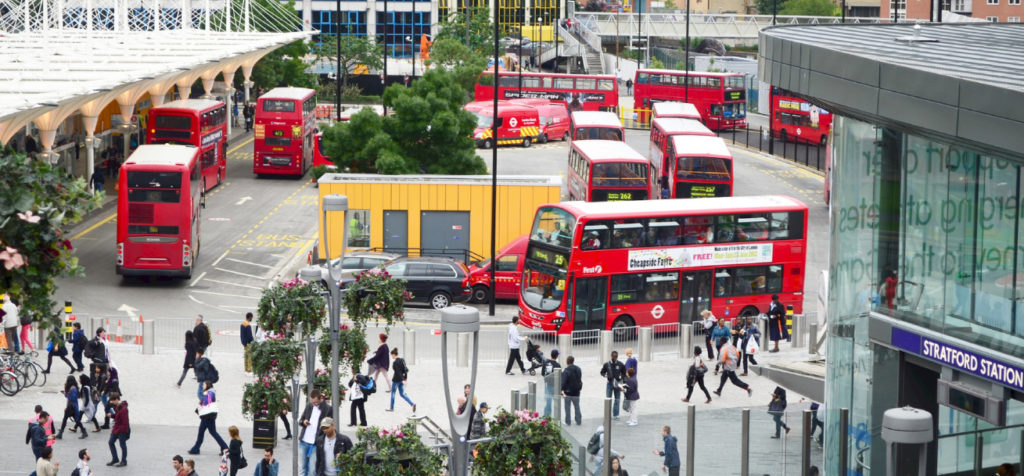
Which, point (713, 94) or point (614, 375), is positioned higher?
point (713, 94)

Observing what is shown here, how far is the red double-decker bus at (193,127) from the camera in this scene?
49.8 meters

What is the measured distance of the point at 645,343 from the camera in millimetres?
29750

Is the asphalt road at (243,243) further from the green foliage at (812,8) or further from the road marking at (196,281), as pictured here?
the green foliage at (812,8)

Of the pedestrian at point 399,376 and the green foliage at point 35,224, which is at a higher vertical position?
the green foliage at point 35,224

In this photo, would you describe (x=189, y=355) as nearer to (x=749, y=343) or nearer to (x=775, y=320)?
(x=749, y=343)

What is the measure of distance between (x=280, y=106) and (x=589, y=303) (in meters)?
26.4

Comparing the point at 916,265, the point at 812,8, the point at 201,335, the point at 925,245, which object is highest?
the point at 812,8

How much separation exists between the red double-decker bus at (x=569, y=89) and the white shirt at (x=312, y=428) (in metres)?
51.6

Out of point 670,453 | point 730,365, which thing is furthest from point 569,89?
point 670,453

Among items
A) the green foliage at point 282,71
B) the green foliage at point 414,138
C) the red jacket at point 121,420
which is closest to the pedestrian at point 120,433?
the red jacket at point 121,420

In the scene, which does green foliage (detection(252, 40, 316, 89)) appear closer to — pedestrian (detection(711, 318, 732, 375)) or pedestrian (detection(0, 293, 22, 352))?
pedestrian (detection(0, 293, 22, 352))

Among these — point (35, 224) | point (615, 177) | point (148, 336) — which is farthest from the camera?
point (615, 177)

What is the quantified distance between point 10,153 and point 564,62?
95.6 meters

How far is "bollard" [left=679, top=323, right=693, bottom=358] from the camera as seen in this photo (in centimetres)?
3017
